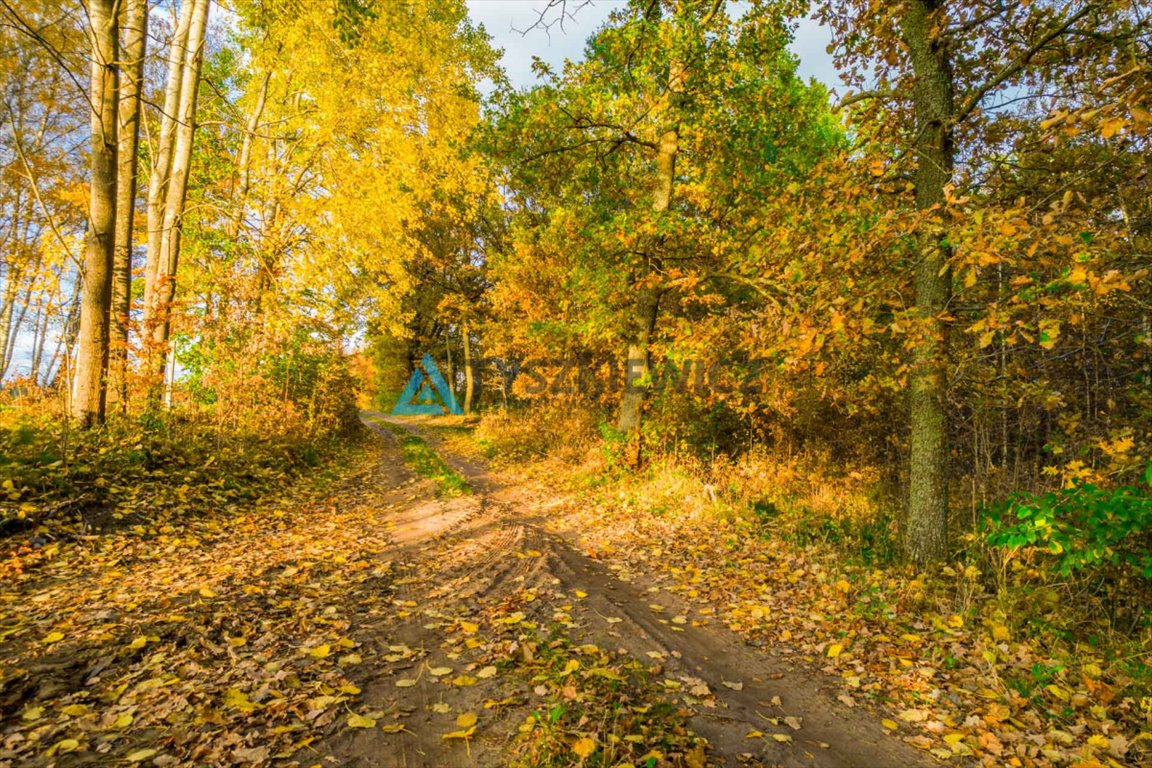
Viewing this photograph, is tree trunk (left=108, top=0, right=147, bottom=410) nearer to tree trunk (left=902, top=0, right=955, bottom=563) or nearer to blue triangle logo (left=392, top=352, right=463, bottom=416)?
tree trunk (left=902, top=0, right=955, bottom=563)

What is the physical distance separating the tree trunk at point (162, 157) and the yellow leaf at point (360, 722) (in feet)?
28.9

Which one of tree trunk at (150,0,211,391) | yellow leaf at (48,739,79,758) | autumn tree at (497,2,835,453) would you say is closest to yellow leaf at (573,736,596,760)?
yellow leaf at (48,739,79,758)

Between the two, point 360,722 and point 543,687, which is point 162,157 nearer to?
point 360,722

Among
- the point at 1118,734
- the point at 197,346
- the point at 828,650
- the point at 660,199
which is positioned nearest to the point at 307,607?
the point at 828,650

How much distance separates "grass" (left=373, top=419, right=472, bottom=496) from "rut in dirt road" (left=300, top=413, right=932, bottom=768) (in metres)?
3.28

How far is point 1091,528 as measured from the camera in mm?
3926

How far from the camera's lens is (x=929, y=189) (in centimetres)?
555

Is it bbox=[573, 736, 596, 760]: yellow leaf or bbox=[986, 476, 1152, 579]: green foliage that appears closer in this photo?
bbox=[573, 736, 596, 760]: yellow leaf

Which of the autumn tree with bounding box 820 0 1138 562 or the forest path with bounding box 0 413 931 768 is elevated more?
the autumn tree with bounding box 820 0 1138 562

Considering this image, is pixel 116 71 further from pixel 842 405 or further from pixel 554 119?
pixel 842 405

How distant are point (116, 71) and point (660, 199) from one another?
359 inches

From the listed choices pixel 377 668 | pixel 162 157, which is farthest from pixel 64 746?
pixel 162 157

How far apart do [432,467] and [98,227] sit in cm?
743

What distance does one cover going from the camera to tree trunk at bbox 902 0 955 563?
18.0 feet
